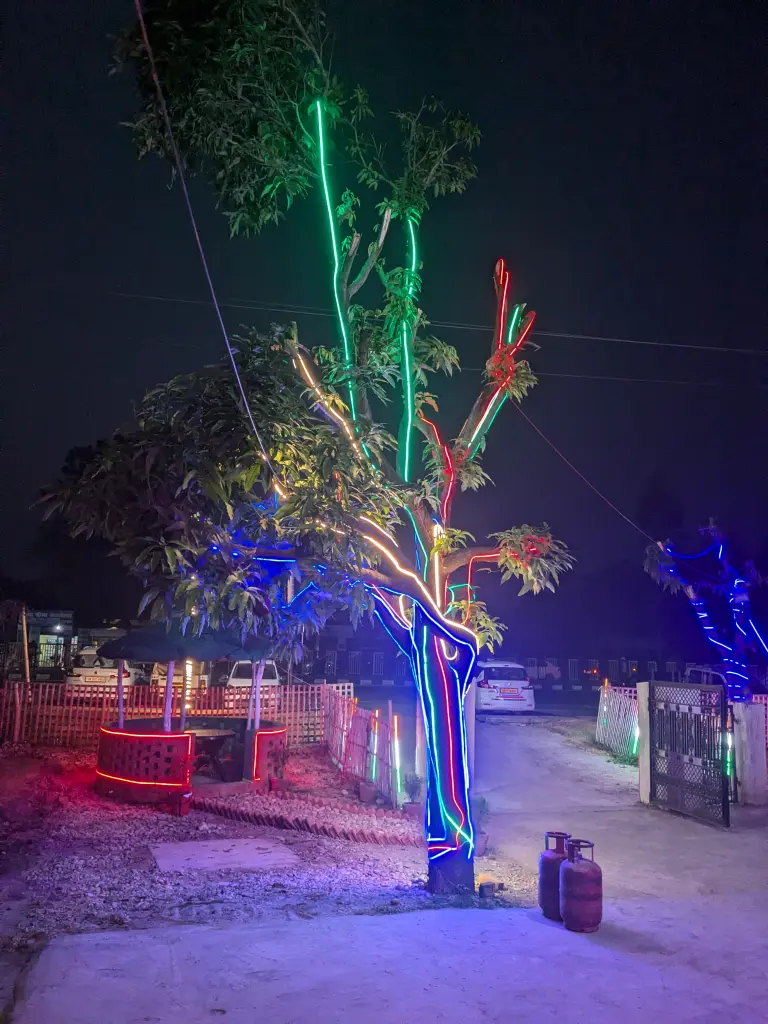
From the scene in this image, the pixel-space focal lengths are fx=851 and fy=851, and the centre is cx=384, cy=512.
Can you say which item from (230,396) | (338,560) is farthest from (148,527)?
(338,560)

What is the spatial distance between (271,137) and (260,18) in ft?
2.79

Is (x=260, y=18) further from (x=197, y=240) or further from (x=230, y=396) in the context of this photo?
(x=230, y=396)

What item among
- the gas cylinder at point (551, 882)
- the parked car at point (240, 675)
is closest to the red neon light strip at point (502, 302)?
the gas cylinder at point (551, 882)

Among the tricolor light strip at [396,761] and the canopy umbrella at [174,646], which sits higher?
the canopy umbrella at [174,646]

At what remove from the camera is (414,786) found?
1223cm

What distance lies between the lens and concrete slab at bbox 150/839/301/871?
8.41m

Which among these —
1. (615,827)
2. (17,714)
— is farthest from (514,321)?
(17,714)

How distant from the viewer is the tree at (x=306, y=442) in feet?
20.0

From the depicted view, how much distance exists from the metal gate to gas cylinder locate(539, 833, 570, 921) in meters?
4.60

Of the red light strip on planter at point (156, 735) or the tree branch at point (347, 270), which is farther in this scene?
the red light strip on planter at point (156, 735)

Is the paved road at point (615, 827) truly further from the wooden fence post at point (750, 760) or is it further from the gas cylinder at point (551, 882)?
the gas cylinder at point (551, 882)

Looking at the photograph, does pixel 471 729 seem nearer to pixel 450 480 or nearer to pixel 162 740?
pixel 162 740

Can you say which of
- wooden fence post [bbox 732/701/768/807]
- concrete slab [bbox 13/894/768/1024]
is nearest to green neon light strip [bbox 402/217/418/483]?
concrete slab [bbox 13/894/768/1024]

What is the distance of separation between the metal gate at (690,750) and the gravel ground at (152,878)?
11.3 ft
